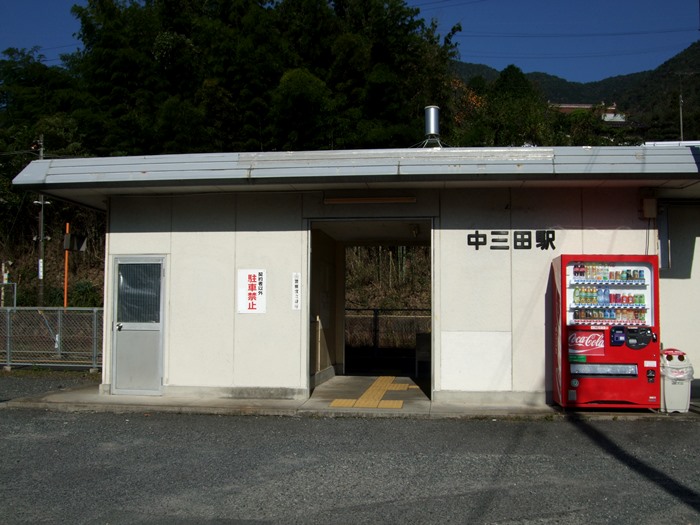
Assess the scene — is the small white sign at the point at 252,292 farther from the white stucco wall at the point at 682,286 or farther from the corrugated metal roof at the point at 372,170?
the white stucco wall at the point at 682,286

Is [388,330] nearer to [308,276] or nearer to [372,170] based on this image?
[308,276]

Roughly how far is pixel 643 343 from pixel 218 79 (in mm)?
19672

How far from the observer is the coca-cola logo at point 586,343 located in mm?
9750

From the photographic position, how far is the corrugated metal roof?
32.1ft

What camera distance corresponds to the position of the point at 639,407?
9742 mm

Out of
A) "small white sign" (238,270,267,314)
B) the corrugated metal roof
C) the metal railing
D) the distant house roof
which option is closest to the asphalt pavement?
"small white sign" (238,270,267,314)

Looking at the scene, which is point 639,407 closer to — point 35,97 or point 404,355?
point 404,355

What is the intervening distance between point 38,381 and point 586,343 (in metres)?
10.9

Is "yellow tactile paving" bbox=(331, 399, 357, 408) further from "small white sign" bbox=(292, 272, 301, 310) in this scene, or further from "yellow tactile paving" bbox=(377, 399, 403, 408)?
"small white sign" bbox=(292, 272, 301, 310)

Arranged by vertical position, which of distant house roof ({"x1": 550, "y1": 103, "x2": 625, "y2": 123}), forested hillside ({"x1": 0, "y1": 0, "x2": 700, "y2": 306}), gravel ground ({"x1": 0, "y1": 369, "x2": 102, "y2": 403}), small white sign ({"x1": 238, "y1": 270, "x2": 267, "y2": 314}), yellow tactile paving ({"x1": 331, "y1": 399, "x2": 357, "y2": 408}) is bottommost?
gravel ground ({"x1": 0, "y1": 369, "x2": 102, "y2": 403})

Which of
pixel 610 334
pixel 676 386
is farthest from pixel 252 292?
pixel 676 386

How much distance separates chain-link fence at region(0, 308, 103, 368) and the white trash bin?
11.2 meters

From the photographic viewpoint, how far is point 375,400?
36.6 feet

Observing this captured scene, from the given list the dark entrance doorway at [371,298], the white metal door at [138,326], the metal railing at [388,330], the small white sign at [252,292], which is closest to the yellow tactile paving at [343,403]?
the dark entrance doorway at [371,298]
